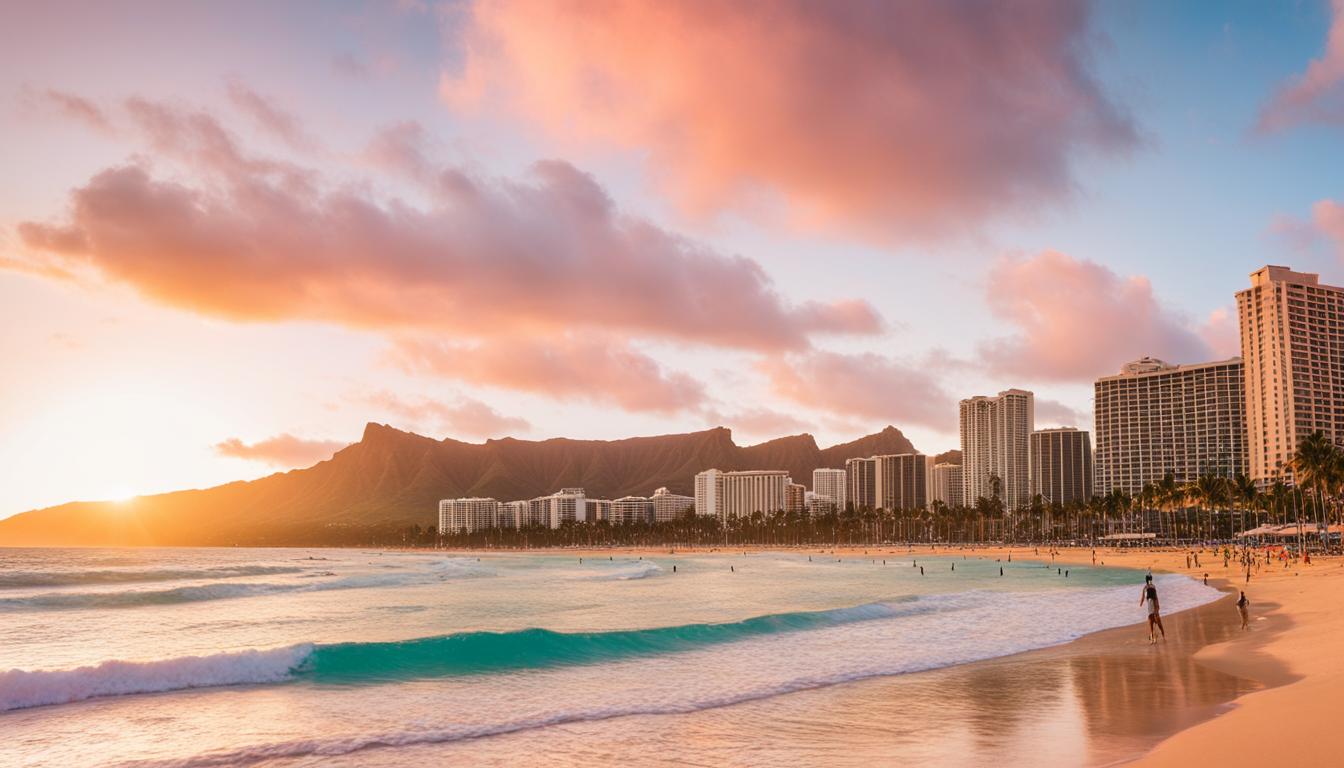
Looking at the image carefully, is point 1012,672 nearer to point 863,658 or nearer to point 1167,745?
point 863,658

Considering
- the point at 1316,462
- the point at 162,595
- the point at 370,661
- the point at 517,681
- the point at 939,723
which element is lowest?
the point at 162,595

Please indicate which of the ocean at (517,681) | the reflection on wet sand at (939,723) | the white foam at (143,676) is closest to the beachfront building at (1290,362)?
the ocean at (517,681)

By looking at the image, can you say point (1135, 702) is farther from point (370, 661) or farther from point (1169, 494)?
point (1169, 494)

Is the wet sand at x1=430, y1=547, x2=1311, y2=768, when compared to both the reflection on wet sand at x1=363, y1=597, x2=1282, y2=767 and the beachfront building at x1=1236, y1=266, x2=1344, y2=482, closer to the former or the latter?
the reflection on wet sand at x1=363, y1=597, x2=1282, y2=767

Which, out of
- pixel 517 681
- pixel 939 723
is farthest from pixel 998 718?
pixel 517 681

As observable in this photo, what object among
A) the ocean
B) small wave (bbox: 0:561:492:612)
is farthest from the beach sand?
small wave (bbox: 0:561:492:612)

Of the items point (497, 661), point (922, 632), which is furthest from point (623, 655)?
point (922, 632)

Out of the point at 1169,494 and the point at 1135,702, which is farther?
the point at 1169,494
